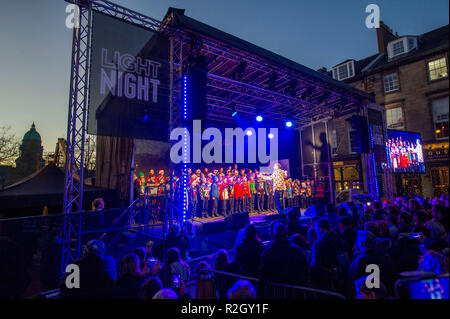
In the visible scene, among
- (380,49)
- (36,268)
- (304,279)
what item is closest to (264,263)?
(304,279)

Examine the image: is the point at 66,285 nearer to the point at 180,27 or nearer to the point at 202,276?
the point at 202,276

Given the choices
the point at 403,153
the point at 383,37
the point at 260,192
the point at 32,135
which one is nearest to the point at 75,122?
the point at 260,192

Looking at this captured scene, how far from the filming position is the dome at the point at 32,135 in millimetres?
43000

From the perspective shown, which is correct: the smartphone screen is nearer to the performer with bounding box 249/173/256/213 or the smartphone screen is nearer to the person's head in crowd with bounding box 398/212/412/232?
the person's head in crowd with bounding box 398/212/412/232

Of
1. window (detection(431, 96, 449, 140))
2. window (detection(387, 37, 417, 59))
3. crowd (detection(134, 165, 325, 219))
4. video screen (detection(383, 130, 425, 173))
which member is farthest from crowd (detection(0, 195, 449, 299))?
window (detection(387, 37, 417, 59))

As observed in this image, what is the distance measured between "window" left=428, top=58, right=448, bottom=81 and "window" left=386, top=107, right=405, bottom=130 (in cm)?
258

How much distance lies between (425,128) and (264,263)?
1819 cm

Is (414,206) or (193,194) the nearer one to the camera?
(414,206)

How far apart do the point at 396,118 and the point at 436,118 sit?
225cm

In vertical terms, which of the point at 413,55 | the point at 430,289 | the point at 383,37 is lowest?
the point at 430,289

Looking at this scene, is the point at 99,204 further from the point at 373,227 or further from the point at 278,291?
the point at 373,227

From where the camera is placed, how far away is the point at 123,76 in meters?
7.51

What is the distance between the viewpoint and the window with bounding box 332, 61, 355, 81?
20.0 meters

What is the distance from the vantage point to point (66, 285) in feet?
8.20
